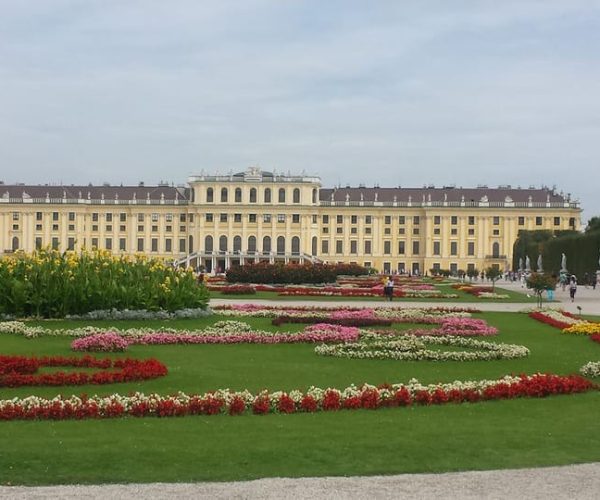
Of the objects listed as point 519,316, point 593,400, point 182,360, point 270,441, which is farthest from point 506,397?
point 519,316

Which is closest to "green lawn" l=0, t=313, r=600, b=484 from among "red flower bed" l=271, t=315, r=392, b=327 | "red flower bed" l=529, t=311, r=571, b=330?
"red flower bed" l=271, t=315, r=392, b=327

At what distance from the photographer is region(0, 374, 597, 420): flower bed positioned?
8.12 m

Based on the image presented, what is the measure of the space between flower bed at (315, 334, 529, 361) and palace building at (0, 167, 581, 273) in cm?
7051

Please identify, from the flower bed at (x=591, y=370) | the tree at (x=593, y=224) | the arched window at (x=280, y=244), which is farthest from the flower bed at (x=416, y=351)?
the arched window at (x=280, y=244)

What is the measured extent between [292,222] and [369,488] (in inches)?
3217

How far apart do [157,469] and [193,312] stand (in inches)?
541

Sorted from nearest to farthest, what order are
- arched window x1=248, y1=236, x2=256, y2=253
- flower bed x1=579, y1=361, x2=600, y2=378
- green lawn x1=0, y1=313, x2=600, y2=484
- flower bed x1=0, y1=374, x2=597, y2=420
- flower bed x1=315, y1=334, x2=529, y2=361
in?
green lawn x1=0, y1=313, x2=600, y2=484 → flower bed x1=0, y1=374, x2=597, y2=420 → flower bed x1=579, y1=361, x2=600, y2=378 → flower bed x1=315, y1=334, x2=529, y2=361 → arched window x1=248, y1=236, x2=256, y2=253

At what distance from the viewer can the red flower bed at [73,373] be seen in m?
9.88

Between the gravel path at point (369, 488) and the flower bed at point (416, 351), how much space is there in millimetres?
A: 6621

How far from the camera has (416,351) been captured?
13.4 meters

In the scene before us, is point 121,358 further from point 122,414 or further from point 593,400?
point 593,400

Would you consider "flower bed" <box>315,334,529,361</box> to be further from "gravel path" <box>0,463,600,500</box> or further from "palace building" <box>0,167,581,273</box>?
"palace building" <box>0,167,581,273</box>

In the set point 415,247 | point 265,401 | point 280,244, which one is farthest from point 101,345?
point 415,247

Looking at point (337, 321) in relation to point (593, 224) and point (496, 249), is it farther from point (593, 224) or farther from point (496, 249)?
point (496, 249)
